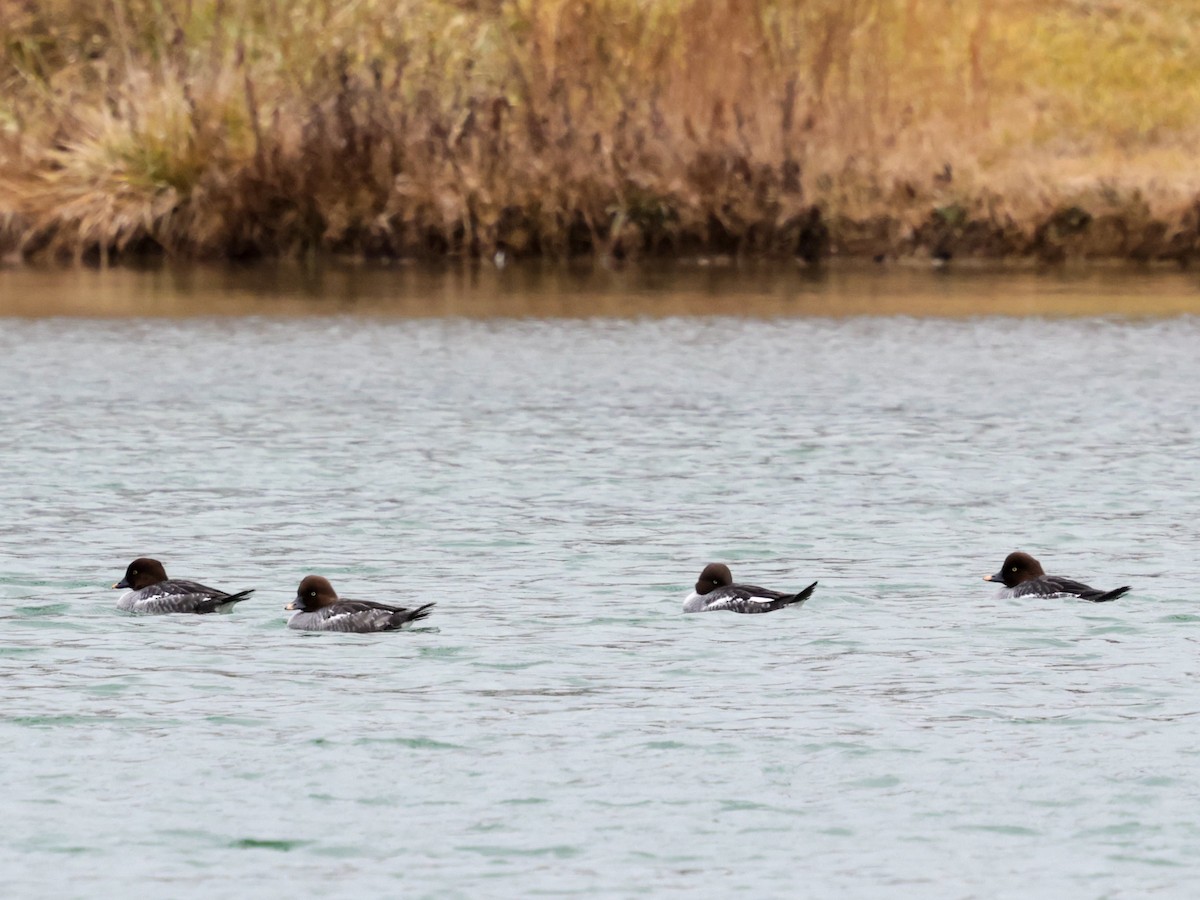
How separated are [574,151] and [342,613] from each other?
2319 cm

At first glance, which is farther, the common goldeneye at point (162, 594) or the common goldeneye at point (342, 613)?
the common goldeneye at point (162, 594)

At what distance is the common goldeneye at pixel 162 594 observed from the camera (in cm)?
1194

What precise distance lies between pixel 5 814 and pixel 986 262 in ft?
91.8

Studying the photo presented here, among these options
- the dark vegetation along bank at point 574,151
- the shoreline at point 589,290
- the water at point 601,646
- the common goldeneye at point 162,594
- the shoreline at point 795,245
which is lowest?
the water at point 601,646

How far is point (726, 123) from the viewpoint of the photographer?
1347 inches

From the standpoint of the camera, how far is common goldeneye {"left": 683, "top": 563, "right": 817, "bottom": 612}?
11922 mm

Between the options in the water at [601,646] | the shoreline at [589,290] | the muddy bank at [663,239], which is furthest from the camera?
the muddy bank at [663,239]

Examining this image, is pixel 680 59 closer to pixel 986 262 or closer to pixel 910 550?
pixel 986 262

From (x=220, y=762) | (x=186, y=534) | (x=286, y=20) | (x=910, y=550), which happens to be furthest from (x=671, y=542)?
(x=286, y=20)

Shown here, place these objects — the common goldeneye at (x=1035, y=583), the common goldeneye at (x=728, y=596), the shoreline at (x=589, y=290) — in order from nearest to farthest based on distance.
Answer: the common goldeneye at (x=728, y=596), the common goldeneye at (x=1035, y=583), the shoreline at (x=589, y=290)

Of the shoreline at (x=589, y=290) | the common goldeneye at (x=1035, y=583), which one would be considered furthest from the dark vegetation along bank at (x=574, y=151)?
the common goldeneye at (x=1035, y=583)

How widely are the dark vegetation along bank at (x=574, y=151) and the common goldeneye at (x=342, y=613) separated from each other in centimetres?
2279

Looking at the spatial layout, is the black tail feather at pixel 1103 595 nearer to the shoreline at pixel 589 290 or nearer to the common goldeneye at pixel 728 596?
the common goldeneye at pixel 728 596

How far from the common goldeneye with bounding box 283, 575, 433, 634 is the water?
12cm
